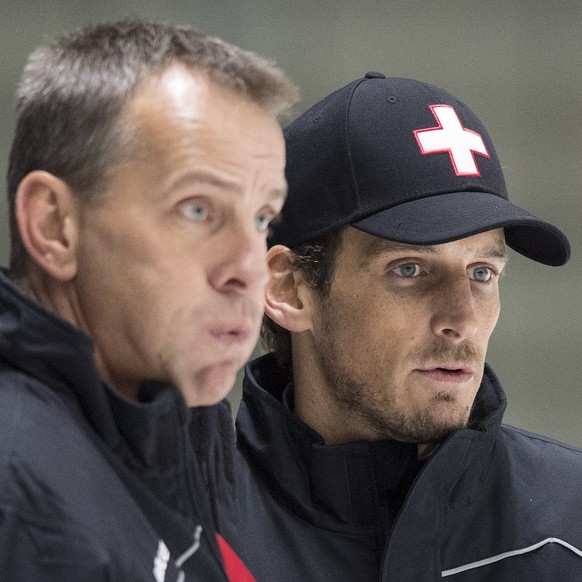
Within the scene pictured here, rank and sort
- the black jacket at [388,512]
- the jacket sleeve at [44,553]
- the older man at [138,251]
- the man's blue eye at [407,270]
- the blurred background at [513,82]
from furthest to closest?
1. the blurred background at [513,82]
2. the man's blue eye at [407,270]
3. the black jacket at [388,512]
4. the older man at [138,251]
5. the jacket sleeve at [44,553]

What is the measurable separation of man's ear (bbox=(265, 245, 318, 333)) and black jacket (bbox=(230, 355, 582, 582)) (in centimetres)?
15

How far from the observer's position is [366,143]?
179 cm

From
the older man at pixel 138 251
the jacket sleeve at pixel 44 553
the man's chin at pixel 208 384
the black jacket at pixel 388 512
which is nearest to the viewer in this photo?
the jacket sleeve at pixel 44 553

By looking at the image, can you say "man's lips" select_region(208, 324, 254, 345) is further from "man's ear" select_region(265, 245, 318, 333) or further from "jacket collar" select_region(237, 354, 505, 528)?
"man's ear" select_region(265, 245, 318, 333)

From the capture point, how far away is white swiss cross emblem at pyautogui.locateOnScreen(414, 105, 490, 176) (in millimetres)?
1768

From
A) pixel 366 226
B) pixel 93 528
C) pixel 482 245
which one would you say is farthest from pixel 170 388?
pixel 482 245

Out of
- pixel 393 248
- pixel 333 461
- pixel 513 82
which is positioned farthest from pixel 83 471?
pixel 513 82

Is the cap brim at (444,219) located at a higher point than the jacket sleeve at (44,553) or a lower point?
Result: higher

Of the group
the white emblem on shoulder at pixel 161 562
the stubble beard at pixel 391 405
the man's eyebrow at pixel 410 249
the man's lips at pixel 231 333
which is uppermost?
the man's lips at pixel 231 333

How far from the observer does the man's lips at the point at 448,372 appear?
1.78 metres

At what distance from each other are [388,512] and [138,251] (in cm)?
91

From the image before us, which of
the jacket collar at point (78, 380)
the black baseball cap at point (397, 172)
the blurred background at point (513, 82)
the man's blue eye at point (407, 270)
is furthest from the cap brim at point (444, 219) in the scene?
the blurred background at point (513, 82)

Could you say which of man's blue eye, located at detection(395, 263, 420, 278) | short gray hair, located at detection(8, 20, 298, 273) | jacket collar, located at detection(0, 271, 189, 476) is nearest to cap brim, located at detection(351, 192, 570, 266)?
man's blue eye, located at detection(395, 263, 420, 278)

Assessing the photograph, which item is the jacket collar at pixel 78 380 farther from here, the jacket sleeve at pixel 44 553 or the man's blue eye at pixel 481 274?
the man's blue eye at pixel 481 274
